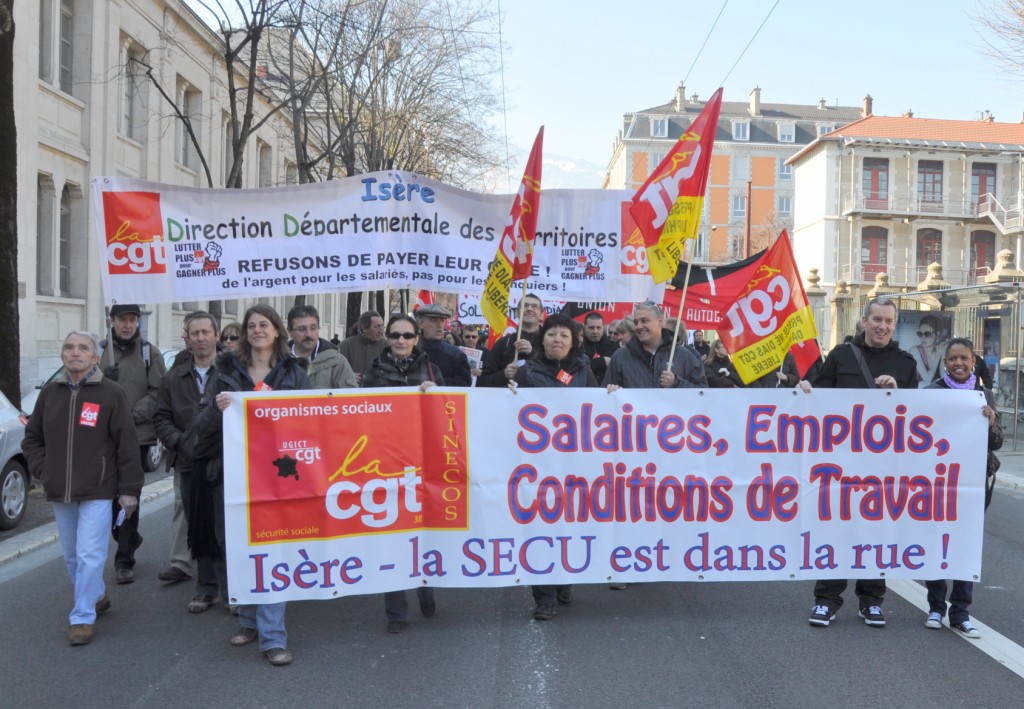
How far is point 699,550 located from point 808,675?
120cm

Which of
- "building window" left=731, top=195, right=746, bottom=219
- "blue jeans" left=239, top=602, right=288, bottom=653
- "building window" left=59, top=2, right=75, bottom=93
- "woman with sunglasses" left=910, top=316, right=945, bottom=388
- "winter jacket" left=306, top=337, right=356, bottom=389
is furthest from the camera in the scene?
"building window" left=731, top=195, right=746, bottom=219

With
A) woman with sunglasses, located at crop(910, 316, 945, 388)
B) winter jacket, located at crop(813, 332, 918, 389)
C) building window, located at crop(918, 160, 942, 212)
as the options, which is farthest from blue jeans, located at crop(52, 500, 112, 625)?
building window, located at crop(918, 160, 942, 212)

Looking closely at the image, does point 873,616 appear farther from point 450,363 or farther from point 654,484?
point 450,363

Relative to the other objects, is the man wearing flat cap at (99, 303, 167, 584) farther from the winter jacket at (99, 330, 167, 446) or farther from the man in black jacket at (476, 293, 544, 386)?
the man in black jacket at (476, 293, 544, 386)

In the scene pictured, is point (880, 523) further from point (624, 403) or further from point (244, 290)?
point (244, 290)

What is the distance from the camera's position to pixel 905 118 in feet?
198

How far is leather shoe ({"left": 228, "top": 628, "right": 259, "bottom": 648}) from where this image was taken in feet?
18.3

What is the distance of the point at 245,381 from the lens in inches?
225

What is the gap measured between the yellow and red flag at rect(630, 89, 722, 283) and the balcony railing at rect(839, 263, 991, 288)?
176 feet

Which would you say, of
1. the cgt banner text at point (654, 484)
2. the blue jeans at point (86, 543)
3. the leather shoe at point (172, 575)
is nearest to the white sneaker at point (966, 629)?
the cgt banner text at point (654, 484)

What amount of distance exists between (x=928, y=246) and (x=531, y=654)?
195ft

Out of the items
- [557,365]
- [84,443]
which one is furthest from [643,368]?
[84,443]

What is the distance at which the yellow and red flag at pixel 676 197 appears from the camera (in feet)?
22.7

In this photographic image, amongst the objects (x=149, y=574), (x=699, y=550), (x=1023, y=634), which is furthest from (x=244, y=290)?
(x=1023, y=634)
